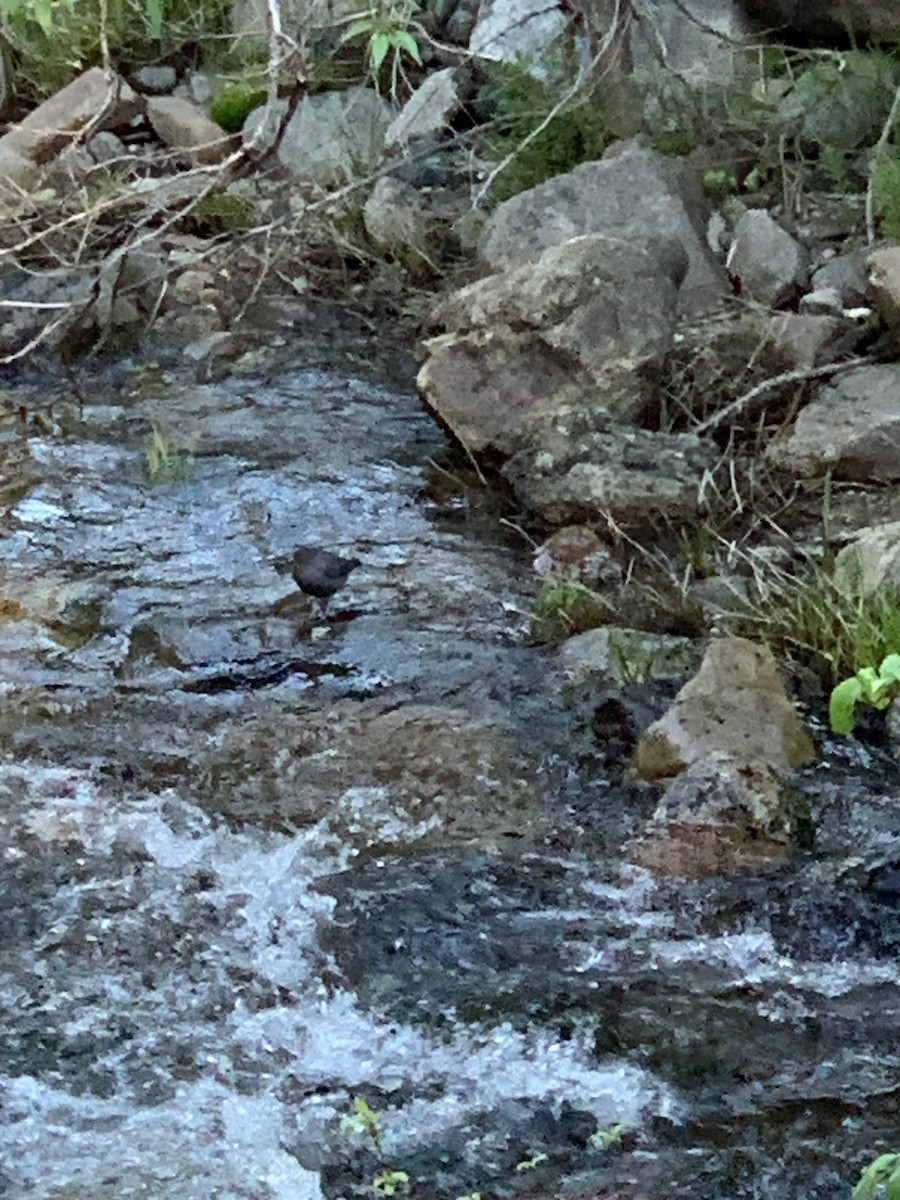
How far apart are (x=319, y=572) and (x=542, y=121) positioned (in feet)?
8.70

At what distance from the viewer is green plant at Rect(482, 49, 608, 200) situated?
18.8 feet

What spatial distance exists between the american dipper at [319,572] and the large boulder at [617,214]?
63.1 inches

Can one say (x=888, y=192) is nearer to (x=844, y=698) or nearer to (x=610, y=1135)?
(x=610, y=1135)

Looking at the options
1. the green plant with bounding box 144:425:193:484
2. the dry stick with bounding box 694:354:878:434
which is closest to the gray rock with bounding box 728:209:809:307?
the dry stick with bounding box 694:354:878:434

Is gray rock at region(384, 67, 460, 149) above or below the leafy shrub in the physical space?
below

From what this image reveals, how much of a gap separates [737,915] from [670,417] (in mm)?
2167

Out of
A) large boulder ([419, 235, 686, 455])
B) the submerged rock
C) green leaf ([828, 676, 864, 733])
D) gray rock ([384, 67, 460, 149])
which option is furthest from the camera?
gray rock ([384, 67, 460, 149])

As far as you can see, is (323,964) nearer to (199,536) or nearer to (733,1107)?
(733,1107)

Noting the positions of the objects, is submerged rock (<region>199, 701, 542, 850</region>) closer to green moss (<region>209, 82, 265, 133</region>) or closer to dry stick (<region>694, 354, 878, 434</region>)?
dry stick (<region>694, 354, 878, 434</region>)

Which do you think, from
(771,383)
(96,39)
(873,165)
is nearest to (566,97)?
(873,165)

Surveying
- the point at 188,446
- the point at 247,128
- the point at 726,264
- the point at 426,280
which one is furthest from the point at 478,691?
the point at 247,128

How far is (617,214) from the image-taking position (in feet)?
17.0

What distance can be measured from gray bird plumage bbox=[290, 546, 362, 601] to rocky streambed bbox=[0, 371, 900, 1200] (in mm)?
68

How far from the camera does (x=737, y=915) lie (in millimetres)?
2729
